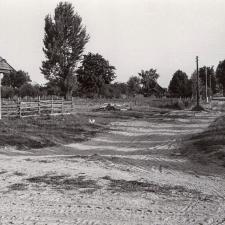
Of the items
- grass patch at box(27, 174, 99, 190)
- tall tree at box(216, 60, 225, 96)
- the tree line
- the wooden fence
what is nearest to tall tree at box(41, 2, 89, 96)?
the tree line

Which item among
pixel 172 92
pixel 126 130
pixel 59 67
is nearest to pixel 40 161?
pixel 126 130

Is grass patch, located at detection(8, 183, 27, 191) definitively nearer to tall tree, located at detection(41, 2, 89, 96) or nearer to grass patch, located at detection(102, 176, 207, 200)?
grass patch, located at detection(102, 176, 207, 200)

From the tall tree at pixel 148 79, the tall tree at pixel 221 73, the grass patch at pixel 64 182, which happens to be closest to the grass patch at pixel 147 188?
the grass patch at pixel 64 182

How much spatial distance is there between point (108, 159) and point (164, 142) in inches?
232

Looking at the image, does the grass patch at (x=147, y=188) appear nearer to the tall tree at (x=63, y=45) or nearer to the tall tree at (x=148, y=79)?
the tall tree at (x=63, y=45)

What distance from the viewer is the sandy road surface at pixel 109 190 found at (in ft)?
21.5

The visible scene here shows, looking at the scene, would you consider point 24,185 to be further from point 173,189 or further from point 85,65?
point 85,65

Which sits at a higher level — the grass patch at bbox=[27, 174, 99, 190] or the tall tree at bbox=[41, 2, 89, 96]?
the tall tree at bbox=[41, 2, 89, 96]

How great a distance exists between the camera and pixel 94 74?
276 feet

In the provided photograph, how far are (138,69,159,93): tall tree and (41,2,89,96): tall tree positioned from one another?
2171 inches

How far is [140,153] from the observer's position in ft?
47.4

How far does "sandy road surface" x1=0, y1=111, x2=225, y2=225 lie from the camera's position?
6551 mm

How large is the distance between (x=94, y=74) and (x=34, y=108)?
55.3 meters

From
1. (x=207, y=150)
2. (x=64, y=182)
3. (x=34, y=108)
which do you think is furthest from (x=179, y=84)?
Result: (x=64, y=182)
